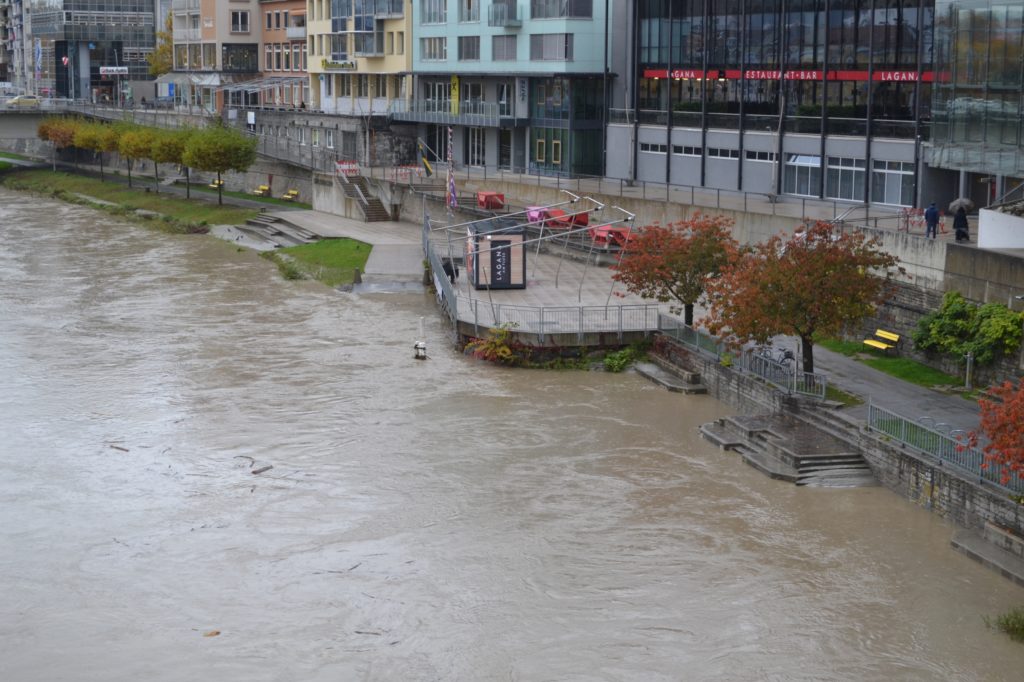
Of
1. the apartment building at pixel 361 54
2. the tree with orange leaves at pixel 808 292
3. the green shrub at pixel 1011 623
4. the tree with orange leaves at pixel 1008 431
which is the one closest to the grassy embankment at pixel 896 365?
the tree with orange leaves at pixel 808 292

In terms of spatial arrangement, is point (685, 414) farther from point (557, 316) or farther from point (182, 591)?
→ point (182, 591)

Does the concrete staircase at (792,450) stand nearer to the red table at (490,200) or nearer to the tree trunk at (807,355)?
the tree trunk at (807,355)

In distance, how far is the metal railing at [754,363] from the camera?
3088 centimetres

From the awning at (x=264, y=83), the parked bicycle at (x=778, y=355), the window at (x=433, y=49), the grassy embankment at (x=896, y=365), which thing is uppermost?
the window at (x=433, y=49)

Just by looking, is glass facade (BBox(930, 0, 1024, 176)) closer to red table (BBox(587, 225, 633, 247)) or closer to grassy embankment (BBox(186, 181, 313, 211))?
red table (BBox(587, 225, 633, 247))

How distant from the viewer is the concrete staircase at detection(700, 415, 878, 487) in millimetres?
27703

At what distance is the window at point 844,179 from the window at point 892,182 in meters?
0.65

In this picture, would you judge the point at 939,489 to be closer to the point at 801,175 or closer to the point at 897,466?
the point at 897,466

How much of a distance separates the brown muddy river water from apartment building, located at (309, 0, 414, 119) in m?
41.4

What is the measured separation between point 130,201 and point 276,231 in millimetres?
18185

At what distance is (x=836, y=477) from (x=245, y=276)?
3107 cm

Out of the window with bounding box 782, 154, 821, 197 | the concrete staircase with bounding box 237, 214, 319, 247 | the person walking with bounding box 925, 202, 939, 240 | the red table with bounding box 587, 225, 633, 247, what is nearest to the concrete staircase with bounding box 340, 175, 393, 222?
the concrete staircase with bounding box 237, 214, 319, 247

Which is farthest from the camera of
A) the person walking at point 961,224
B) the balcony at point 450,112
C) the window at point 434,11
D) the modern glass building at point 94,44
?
the modern glass building at point 94,44

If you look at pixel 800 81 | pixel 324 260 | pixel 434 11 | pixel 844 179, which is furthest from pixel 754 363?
pixel 434 11
